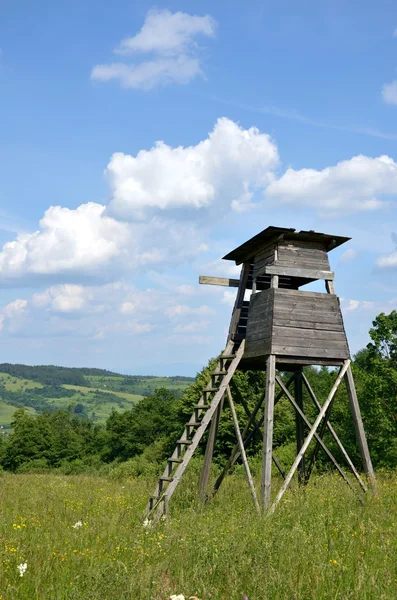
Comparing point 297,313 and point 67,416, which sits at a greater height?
point 297,313

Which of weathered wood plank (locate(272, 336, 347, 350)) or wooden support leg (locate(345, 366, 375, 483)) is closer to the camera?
weathered wood plank (locate(272, 336, 347, 350))

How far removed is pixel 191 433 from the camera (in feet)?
44.7

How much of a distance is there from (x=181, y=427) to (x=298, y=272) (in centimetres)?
3346

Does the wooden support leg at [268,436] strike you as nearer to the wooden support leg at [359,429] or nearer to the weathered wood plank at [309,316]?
the weathered wood plank at [309,316]

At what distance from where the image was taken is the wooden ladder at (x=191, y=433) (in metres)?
11.9

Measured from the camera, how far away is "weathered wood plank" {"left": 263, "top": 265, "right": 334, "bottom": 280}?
1345 cm

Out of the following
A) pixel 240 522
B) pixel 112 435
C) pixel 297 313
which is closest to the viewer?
pixel 240 522

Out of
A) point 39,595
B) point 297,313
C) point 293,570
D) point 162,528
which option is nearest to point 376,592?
point 293,570

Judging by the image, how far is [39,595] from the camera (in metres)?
6.50

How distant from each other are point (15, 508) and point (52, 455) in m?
61.2

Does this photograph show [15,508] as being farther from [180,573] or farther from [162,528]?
[180,573]

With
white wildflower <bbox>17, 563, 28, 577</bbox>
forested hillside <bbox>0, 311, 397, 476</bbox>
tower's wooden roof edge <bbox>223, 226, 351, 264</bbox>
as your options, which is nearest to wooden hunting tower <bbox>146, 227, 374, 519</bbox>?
tower's wooden roof edge <bbox>223, 226, 351, 264</bbox>

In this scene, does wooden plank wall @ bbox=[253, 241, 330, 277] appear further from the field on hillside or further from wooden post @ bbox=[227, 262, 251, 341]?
the field on hillside

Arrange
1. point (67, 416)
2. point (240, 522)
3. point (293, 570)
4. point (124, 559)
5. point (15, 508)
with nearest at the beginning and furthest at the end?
point (293, 570) → point (124, 559) → point (240, 522) → point (15, 508) → point (67, 416)
